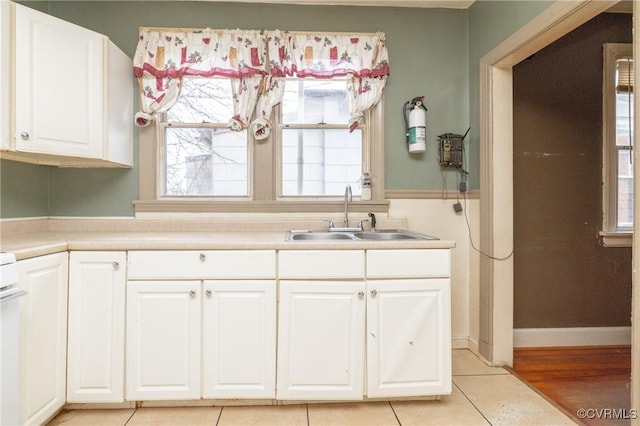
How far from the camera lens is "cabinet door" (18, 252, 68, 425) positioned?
5.08ft

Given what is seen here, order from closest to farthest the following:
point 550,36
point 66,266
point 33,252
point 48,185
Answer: point 33,252 < point 66,266 < point 550,36 < point 48,185

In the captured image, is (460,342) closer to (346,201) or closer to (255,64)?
(346,201)

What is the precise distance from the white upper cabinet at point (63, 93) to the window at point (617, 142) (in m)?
3.34

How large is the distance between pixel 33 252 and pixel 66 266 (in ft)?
0.71

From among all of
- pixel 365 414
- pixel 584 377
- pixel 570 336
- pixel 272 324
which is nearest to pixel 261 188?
pixel 272 324

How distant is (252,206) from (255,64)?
943mm

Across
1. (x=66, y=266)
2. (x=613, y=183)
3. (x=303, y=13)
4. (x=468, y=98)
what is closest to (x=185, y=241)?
(x=66, y=266)

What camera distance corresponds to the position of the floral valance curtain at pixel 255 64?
94.5 inches

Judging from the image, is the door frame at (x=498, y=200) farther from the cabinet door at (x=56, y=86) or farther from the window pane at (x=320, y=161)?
the cabinet door at (x=56, y=86)

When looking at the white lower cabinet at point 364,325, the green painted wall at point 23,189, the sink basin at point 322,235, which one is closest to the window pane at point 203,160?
the sink basin at point 322,235

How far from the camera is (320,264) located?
183 centimetres

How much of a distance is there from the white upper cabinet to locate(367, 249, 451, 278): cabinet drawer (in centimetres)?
168

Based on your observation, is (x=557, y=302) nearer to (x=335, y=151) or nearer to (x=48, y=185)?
(x=335, y=151)

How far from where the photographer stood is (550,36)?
1.91 metres
